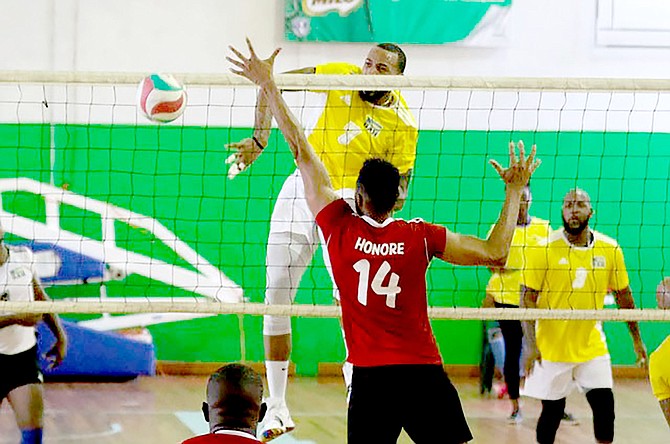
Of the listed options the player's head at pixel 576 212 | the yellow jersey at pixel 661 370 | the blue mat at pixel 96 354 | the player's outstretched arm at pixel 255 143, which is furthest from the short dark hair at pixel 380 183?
the blue mat at pixel 96 354

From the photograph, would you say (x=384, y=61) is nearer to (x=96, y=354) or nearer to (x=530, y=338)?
(x=530, y=338)

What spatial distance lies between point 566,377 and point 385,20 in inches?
200

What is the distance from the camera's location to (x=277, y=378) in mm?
6773

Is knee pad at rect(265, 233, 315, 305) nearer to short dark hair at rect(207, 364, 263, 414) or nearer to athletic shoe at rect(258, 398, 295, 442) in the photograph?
athletic shoe at rect(258, 398, 295, 442)

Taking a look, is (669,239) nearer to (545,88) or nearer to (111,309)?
(545,88)

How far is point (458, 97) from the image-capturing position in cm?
1174

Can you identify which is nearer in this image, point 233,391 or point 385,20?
point 233,391

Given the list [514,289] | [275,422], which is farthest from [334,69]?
[514,289]

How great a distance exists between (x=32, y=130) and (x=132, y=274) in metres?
1.76

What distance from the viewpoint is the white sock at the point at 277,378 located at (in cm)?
675

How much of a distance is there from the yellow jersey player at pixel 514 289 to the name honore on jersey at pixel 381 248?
4.14 meters

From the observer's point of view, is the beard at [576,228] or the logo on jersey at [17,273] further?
the beard at [576,228]

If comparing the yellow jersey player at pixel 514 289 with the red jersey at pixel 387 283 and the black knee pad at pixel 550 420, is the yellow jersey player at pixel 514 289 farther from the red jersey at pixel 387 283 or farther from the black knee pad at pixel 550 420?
the red jersey at pixel 387 283

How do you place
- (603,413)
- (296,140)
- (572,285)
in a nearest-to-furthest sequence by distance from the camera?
1. (296,140)
2. (603,413)
3. (572,285)
